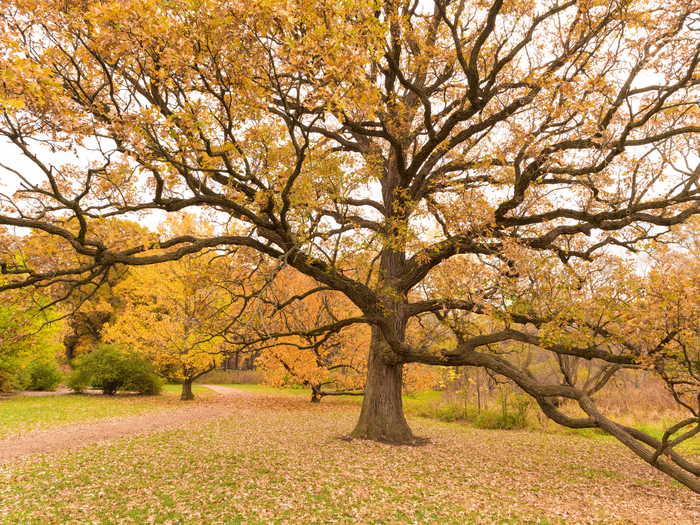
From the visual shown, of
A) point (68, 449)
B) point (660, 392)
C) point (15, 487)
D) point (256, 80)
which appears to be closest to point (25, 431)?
point (68, 449)

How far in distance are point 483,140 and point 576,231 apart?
4.26 metres

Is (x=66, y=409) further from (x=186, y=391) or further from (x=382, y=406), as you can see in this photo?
(x=382, y=406)

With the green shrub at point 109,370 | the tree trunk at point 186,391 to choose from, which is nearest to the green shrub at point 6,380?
the green shrub at point 109,370

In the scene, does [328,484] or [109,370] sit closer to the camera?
[328,484]

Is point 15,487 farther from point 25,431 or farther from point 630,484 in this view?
point 630,484

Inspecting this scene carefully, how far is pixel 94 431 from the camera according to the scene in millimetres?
12977

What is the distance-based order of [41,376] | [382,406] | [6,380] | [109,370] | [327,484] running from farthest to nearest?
1. [41,376]
2. [109,370]
3. [6,380]
4. [382,406]
5. [327,484]

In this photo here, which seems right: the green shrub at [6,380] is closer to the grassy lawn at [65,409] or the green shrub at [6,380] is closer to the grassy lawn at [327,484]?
the grassy lawn at [65,409]

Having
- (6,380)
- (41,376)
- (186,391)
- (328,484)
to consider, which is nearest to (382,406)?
(328,484)

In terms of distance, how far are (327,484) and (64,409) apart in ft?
54.8

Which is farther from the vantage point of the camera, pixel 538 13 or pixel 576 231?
pixel 576 231

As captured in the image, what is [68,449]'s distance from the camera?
1016cm

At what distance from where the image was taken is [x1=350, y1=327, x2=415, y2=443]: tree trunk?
442 inches

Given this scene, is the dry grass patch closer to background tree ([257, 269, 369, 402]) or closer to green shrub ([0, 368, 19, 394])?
green shrub ([0, 368, 19, 394])
